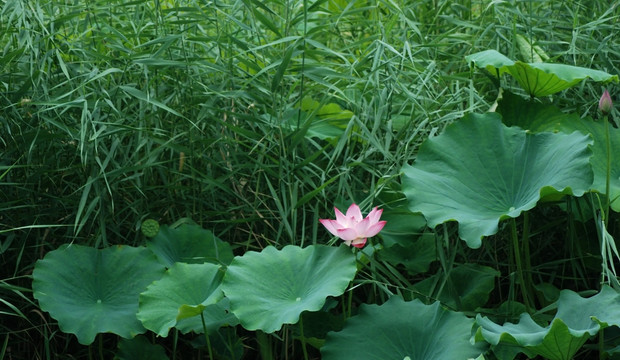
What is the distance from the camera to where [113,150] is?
155 cm

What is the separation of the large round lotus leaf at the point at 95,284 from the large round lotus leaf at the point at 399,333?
0.37 meters

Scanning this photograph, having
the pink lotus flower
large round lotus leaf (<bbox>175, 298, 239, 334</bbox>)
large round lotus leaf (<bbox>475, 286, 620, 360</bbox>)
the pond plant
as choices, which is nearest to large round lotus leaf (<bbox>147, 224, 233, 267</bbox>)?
the pond plant

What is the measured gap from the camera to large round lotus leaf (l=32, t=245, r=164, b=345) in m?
1.37

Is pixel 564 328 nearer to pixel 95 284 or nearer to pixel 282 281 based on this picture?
pixel 282 281

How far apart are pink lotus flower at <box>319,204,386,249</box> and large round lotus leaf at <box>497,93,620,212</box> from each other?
0.46 metres

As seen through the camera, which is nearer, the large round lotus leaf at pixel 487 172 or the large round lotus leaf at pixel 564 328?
the large round lotus leaf at pixel 564 328

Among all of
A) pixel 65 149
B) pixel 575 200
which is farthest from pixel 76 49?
pixel 575 200

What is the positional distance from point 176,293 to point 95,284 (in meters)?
0.20

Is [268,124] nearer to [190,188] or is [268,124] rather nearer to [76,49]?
[190,188]

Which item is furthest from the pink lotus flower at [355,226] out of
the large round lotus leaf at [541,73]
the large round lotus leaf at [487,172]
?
the large round lotus leaf at [541,73]

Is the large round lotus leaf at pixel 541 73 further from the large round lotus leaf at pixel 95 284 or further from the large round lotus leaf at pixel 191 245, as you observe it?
the large round lotus leaf at pixel 95 284

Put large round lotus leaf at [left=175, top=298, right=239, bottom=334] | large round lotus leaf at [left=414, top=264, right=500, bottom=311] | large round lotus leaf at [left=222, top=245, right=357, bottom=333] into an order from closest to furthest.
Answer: large round lotus leaf at [left=222, top=245, right=357, bottom=333]
large round lotus leaf at [left=175, top=298, right=239, bottom=334]
large round lotus leaf at [left=414, top=264, right=500, bottom=311]

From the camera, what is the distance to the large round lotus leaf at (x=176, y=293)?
1.31 m

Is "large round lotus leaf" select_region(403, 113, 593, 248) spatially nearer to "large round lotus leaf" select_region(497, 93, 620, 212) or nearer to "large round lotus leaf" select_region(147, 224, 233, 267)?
"large round lotus leaf" select_region(497, 93, 620, 212)
